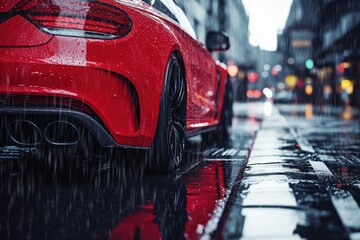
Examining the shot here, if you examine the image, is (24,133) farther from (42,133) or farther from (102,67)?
(102,67)

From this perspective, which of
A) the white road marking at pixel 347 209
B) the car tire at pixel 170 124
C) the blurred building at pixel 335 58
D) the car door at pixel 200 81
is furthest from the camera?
the blurred building at pixel 335 58

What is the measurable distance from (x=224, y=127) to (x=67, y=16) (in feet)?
18.0

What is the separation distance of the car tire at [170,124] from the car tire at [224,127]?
3.34 meters

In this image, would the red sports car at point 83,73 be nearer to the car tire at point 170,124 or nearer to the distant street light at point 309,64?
the car tire at point 170,124

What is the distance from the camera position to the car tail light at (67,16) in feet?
12.8

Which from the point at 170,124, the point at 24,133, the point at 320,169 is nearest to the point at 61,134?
the point at 24,133

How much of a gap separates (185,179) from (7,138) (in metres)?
1.34

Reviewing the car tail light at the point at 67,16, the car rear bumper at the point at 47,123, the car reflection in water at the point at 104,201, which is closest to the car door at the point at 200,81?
the car reflection in water at the point at 104,201

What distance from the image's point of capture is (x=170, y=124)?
474 centimetres

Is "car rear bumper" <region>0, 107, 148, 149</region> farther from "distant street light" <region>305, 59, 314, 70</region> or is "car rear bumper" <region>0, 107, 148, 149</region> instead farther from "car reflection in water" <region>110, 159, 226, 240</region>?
"distant street light" <region>305, 59, 314, 70</region>

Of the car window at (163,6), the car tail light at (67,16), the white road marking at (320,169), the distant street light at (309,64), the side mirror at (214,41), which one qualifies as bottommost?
the white road marking at (320,169)

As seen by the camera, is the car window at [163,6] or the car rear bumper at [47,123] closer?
the car rear bumper at [47,123]

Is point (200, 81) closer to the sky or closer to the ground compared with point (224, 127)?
closer to the sky

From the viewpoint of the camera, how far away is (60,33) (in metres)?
3.91
